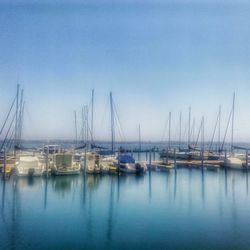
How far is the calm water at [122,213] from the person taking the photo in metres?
18.5

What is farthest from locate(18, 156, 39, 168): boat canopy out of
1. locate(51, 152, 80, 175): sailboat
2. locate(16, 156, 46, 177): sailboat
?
locate(51, 152, 80, 175): sailboat

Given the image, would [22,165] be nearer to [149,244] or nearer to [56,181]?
[56,181]

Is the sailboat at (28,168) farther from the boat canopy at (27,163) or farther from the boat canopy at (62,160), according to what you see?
the boat canopy at (62,160)

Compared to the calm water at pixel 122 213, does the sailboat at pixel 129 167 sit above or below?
above

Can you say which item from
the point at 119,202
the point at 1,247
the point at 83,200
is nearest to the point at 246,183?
the point at 119,202

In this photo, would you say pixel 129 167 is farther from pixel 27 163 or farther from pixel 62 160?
pixel 27 163

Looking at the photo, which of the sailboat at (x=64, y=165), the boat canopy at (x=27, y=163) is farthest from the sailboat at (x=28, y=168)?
the sailboat at (x=64, y=165)

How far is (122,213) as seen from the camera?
998 inches

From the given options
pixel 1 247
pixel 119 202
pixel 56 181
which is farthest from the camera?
pixel 56 181

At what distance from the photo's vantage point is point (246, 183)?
4134 centimetres

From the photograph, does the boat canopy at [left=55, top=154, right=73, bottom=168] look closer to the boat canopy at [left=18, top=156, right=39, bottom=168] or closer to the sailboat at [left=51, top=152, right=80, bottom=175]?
the sailboat at [left=51, top=152, right=80, bottom=175]

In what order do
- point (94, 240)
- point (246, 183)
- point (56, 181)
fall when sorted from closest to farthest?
point (94, 240), point (56, 181), point (246, 183)

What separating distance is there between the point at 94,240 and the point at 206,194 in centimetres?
1914

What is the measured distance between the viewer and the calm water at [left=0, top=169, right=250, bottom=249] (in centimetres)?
1850
